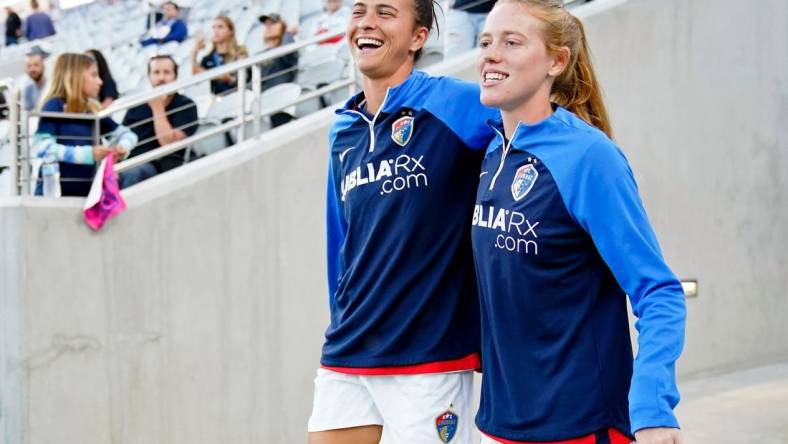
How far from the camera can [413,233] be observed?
3859 millimetres

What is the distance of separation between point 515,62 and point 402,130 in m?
0.67

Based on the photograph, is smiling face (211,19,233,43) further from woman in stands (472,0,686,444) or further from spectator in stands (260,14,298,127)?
woman in stands (472,0,686,444)

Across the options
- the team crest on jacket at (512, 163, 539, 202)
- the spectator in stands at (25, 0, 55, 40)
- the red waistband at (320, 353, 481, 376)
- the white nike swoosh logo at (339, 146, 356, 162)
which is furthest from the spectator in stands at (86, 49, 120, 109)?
the spectator in stands at (25, 0, 55, 40)

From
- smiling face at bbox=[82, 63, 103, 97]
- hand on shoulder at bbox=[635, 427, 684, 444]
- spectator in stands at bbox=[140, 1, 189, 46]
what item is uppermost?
hand on shoulder at bbox=[635, 427, 684, 444]

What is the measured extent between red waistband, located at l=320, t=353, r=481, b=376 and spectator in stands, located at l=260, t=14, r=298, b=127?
4.39 m

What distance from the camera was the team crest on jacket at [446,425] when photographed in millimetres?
3992

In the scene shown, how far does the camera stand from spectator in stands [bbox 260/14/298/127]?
27.7 feet

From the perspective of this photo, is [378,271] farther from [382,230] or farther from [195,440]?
[195,440]

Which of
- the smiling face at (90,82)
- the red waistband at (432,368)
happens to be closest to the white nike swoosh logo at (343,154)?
the red waistband at (432,368)

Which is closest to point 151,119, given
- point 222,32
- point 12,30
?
point 222,32

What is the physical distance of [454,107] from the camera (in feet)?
13.0

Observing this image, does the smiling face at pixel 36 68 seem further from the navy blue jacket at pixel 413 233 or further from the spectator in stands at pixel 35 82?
the navy blue jacket at pixel 413 233

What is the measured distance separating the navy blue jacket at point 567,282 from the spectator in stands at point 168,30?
426 inches

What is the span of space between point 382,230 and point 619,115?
17.7 feet
